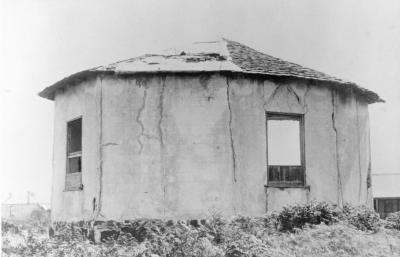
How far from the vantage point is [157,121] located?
11430mm

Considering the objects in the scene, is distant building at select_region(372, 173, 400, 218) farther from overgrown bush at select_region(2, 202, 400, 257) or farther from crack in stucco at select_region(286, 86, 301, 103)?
overgrown bush at select_region(2, 202, 400, 257)

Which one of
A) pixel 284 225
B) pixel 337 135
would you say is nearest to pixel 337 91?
pixel 337 135

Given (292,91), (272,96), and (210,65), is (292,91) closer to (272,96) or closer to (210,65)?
(272,96)

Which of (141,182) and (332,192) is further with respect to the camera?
(332,192)

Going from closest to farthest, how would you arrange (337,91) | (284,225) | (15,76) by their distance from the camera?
(284,225) < (337,91) < (15,76)

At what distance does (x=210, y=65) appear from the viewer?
38.1 feet

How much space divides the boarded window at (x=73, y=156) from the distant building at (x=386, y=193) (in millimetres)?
17411

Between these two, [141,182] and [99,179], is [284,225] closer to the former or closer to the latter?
[141,182]

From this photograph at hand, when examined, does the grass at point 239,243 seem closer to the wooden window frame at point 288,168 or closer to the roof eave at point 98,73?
the wooden window frame at point 288,168

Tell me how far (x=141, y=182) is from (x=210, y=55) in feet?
11.1

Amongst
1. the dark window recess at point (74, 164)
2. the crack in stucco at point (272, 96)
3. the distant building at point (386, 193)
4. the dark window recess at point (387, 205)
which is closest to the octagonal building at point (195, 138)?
the crack in stucco at point (272, 96)

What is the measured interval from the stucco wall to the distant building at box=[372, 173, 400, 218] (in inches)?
654

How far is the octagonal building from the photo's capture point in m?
11.2

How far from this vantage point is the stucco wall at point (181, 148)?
11227 mm
